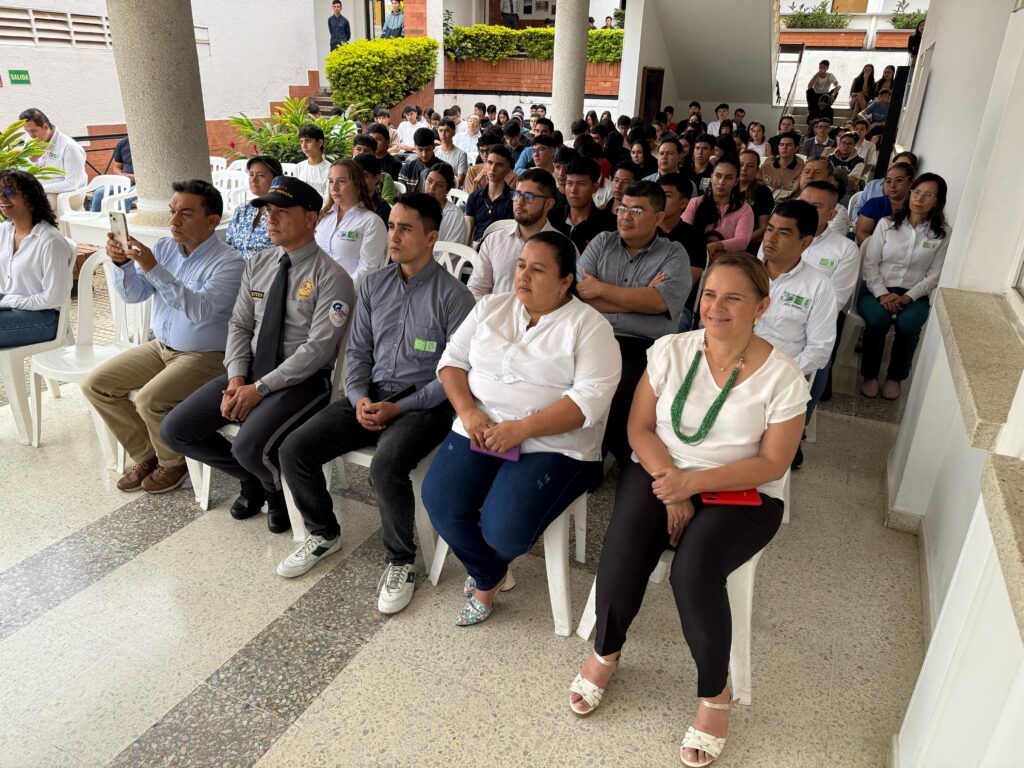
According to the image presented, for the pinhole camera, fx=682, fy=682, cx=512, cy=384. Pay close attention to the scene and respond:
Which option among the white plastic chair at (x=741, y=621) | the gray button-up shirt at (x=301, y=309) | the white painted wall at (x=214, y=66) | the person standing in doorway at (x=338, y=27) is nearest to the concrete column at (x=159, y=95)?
the gray button-up shirt at (x=301, y=309)

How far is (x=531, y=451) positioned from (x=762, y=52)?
1287 cm

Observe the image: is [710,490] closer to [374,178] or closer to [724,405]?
[724,405]

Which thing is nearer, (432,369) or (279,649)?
(279,649)

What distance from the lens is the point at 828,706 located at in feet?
6.23

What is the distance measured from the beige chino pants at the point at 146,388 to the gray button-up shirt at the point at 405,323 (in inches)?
27.6

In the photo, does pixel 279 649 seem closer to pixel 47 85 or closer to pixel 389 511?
pixel 389 511

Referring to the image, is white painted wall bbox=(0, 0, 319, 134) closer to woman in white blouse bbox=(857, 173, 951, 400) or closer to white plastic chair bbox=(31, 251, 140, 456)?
white plastic chair bbox=(31, 251, 140, 456)

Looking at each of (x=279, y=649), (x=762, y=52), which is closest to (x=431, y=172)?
(x=279, y=649)

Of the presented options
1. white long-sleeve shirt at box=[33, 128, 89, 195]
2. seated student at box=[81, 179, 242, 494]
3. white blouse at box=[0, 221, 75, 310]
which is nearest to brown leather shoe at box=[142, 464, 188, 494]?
seated student at box=[81, 179, 242, 494]

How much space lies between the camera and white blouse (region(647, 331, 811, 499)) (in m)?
1.82

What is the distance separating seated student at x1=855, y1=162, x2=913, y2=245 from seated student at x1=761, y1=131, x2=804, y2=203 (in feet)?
7.55

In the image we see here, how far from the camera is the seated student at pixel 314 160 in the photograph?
17.4 ft

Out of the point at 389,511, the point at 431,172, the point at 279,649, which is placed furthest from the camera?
the point at 431,172

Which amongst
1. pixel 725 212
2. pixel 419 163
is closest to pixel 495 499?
pixel 725 212
